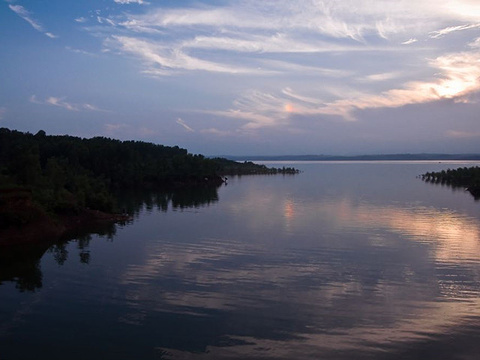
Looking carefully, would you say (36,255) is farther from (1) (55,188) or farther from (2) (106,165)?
(2) (106,165)

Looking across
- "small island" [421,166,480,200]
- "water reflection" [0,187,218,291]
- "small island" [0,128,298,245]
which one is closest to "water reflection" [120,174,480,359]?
"water reflection" [0,187,218,291]

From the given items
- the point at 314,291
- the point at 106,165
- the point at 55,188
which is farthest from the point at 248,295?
the point at 106,165

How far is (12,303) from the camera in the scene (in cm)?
1709

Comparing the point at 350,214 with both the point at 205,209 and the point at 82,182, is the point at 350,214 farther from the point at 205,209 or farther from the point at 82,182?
the point at 82,182

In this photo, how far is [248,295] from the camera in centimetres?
1769

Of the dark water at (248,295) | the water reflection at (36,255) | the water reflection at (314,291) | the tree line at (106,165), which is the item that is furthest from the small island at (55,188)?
the water reflection at (314,291)

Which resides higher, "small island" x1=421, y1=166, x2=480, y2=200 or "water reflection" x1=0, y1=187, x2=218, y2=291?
"small island" x1=421, y1=166, x2=480, y2=200

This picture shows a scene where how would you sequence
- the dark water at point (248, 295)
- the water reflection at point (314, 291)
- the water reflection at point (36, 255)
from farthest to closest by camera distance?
the water reflection at point (36, 255) → the water reflection at point (314, 291) → the dark water at point (248, 295)

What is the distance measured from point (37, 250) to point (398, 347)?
2195 cm

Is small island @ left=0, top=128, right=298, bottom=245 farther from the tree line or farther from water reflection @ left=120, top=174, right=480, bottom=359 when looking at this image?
water reflection @ left=120, top=174, right=480, bottom=359

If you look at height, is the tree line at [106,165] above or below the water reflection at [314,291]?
above

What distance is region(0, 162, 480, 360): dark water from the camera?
1324 cm

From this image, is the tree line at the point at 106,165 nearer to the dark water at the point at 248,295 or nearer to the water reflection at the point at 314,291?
the dark water at the point at 248,295

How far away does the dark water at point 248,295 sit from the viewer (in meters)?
13.2
